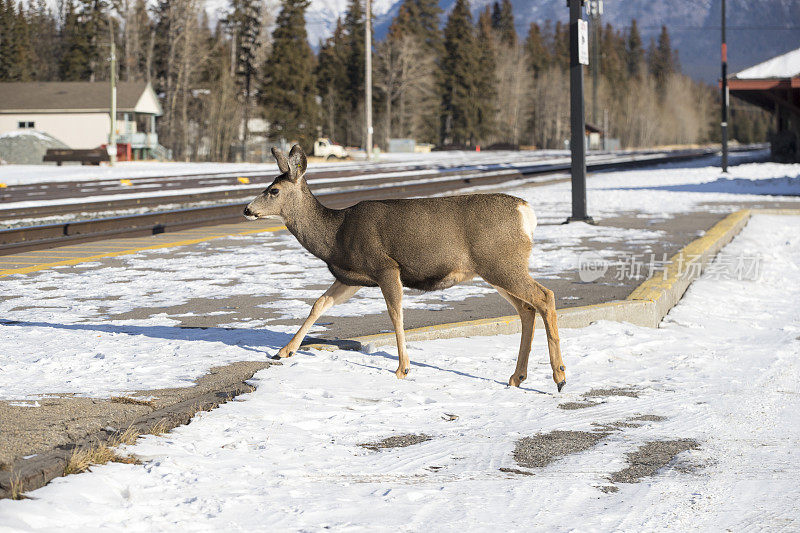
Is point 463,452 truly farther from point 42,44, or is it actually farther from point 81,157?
point 42,44

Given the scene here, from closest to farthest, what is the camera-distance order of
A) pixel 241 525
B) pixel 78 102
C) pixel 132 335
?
pixel 241 525, pixel 132 335, pixel 78 102

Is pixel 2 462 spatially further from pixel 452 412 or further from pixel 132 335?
pixel 132 335

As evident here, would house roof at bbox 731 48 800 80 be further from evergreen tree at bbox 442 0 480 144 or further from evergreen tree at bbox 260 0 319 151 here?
evergreen tree at bbox 442 0 480 144

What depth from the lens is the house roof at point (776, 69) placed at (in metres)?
42.5

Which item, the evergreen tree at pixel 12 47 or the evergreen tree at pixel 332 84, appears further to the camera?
the evergreen tree at pixel 332 84

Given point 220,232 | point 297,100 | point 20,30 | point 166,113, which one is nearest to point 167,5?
point 166,113

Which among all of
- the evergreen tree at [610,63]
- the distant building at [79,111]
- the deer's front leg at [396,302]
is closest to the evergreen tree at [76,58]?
the distant building at [79,111]

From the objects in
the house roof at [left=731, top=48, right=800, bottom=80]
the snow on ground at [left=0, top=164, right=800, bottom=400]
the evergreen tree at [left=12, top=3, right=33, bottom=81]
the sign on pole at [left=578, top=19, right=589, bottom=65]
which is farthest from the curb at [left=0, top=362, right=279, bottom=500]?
the evergreen tree at [left=12, top=3, right=33, bottom=81]

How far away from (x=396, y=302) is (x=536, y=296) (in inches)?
36.9

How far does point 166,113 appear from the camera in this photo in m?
85.1

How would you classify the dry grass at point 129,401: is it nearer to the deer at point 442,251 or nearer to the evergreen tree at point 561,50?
the deer at point 442,251

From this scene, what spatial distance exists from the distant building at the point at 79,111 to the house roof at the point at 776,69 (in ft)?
142

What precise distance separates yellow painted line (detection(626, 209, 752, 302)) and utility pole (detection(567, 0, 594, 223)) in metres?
2.33

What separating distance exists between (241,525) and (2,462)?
1212 mm
